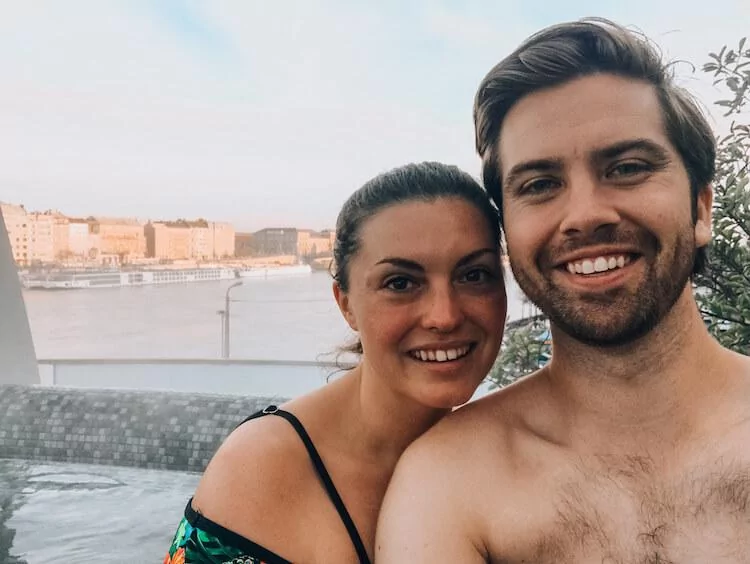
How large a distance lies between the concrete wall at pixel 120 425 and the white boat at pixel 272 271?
185cm

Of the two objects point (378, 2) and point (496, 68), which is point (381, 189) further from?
point (378, 2)

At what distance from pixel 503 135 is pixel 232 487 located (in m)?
0.89

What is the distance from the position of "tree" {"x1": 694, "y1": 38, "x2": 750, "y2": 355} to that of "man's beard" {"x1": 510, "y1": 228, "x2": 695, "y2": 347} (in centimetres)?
150

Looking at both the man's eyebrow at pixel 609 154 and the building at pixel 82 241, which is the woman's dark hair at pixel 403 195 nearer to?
the man's eyebrow at pixel 609 154

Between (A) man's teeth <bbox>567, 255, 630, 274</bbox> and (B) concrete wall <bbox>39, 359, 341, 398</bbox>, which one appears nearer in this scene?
(A) man's teeth <bbox>567, 255, 630, 274</bbox>

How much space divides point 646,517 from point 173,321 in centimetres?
652

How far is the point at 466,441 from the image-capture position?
4.26ft

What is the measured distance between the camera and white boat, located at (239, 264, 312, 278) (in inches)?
245

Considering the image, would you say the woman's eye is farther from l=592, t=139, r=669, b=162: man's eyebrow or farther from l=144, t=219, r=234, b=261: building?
l=144, t=219, r=234, b=261: building

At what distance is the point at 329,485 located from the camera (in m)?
1.38

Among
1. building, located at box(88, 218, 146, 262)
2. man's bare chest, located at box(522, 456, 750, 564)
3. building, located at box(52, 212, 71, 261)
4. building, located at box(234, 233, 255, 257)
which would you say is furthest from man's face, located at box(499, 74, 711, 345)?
building, located at box(52, 212, 71, 261)

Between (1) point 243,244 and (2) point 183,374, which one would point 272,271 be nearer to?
(1) point 243,244

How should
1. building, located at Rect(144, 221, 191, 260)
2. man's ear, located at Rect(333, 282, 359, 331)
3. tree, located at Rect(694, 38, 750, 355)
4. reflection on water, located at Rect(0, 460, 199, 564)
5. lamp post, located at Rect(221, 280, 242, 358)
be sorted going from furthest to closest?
building, located at Rect(144, 221, 191, 260)
lamp post, located at Rect(221, 280, 242, 358)
reflection on water, located at Rect(0, 460, 199, 564)
tree, located at Rect(694, 38, 750, 355)
man's ear, located at Rect(333, 282, 359, 331)

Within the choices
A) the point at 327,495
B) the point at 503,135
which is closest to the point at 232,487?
the point at 327,495
